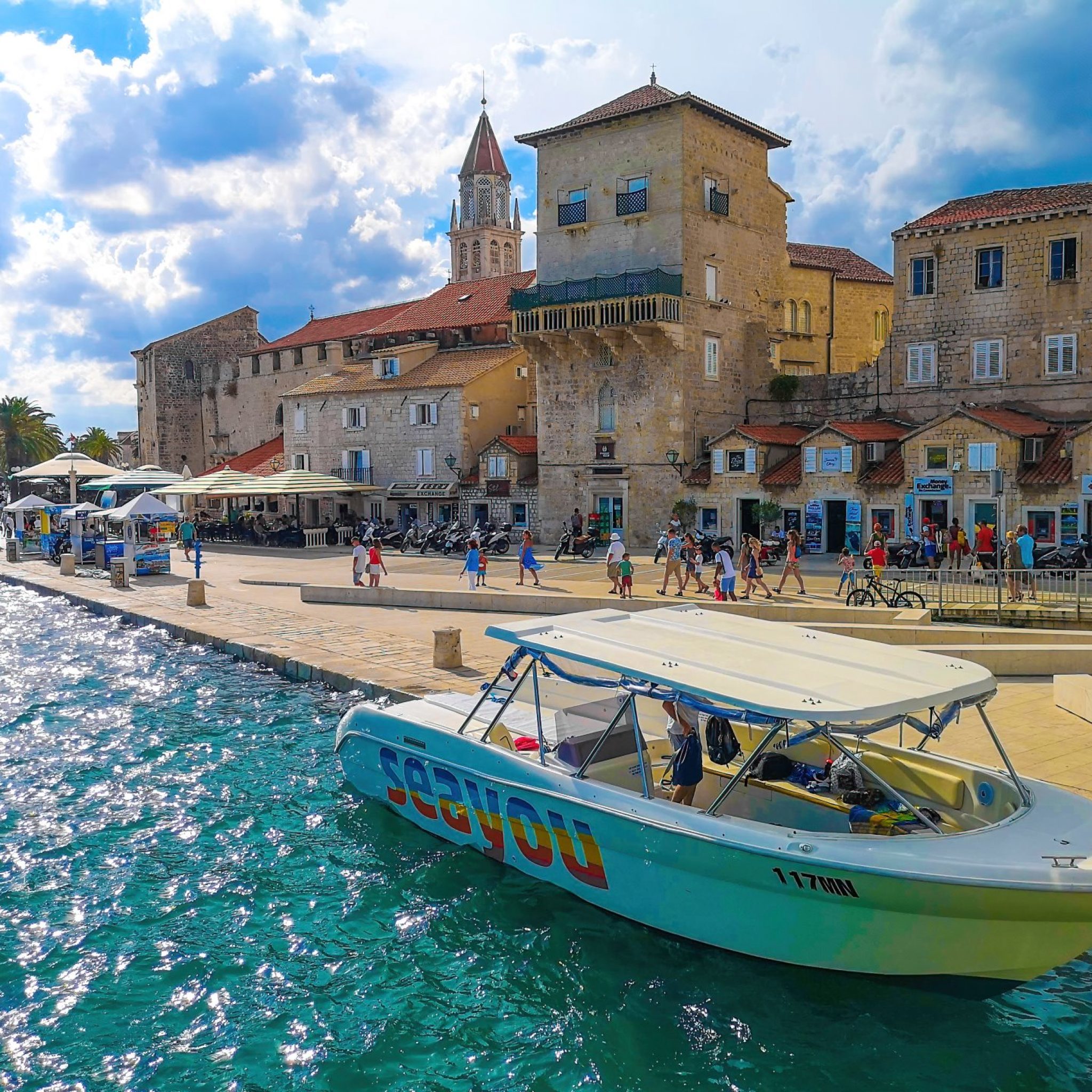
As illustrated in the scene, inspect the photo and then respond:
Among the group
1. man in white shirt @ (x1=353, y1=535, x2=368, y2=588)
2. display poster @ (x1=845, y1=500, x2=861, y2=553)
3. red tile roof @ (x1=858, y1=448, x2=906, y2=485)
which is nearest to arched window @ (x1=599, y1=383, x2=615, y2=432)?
display poster @ (x1=845, y1=500, x2=861, y2=553)

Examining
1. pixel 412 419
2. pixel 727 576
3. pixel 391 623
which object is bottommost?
pixel 391 623

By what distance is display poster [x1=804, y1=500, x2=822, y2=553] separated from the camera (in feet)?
110

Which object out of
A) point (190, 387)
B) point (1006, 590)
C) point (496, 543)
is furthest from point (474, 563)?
point (190, 387)

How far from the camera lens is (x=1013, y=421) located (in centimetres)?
3039

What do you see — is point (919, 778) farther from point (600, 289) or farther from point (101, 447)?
point (101, 447)

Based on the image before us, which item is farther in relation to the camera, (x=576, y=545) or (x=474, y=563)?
(x=576, y=545)

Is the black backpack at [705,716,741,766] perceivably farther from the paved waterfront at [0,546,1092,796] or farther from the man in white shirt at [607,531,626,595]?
the man in white shirt at [607,531,626,595]

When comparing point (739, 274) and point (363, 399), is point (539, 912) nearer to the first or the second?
point (739, 274)

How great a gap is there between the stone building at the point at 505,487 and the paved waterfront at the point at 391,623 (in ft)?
17.1

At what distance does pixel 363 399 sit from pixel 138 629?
25.8m

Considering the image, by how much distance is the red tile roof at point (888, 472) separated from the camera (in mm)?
31562

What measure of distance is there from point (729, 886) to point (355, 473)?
141 ft

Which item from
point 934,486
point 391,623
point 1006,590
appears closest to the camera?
point 1006,590

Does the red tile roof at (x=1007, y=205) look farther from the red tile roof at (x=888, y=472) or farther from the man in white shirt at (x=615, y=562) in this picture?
the man in white shirt at (x=615, y=562)
